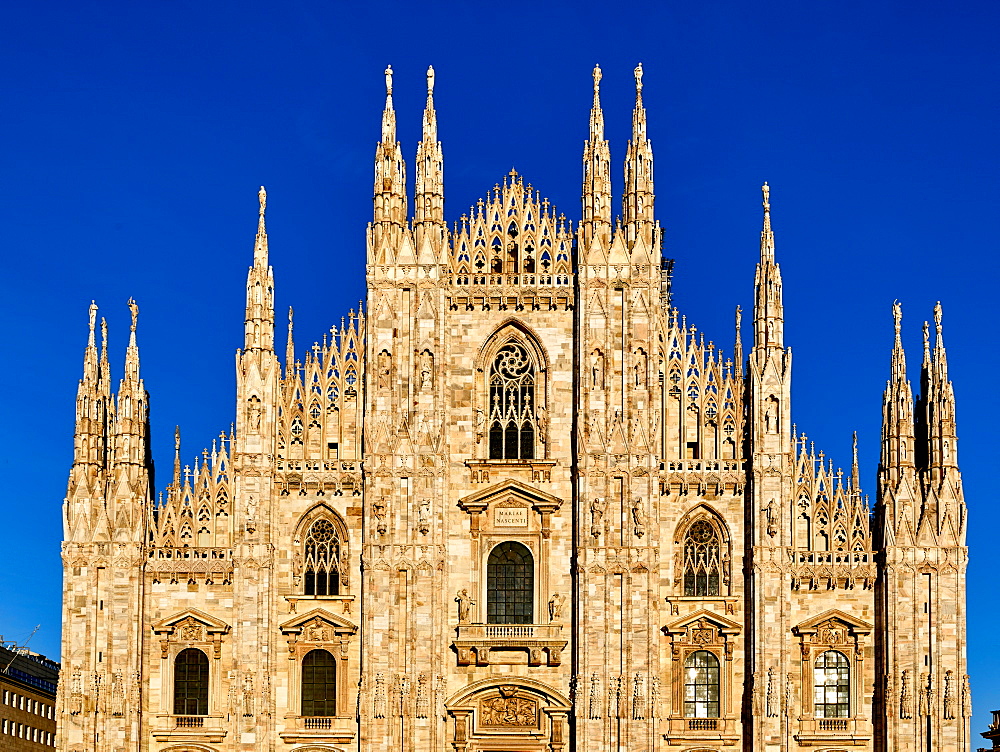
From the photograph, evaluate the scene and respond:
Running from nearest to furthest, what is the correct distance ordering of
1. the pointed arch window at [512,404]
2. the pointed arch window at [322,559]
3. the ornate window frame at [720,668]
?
the ornate window frame at [720,668] → the pointed arch window at [322,559] → the pointed arch window at [512,404]

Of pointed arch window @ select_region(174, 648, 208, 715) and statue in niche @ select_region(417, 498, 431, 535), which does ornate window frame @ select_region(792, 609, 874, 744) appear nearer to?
statue in niche @ select_region(417, 498, 431, 535)

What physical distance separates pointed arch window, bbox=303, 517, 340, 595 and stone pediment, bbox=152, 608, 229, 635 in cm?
333

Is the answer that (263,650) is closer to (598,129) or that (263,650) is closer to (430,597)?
(430,597)

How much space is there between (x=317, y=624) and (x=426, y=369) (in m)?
9.81

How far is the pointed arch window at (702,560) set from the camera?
59938mm

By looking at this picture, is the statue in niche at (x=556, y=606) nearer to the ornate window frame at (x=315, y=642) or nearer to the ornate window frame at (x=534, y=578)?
the ornate window frame at (x=534, y=578)

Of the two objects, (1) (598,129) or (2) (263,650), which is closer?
(2) (263,650)

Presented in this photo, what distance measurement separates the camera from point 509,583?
6031cm

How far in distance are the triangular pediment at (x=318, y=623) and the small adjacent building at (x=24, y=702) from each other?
27.3 meters

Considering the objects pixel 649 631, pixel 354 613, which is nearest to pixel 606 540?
pixel 649 631

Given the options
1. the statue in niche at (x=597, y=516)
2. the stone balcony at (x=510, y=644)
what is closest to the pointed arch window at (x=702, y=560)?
the statue in niche at (x=597, y=516)

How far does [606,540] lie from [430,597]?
6.45 meters

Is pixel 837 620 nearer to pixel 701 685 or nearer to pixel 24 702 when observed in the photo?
pixel 701 685

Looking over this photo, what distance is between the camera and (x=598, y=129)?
6300 centimetres
